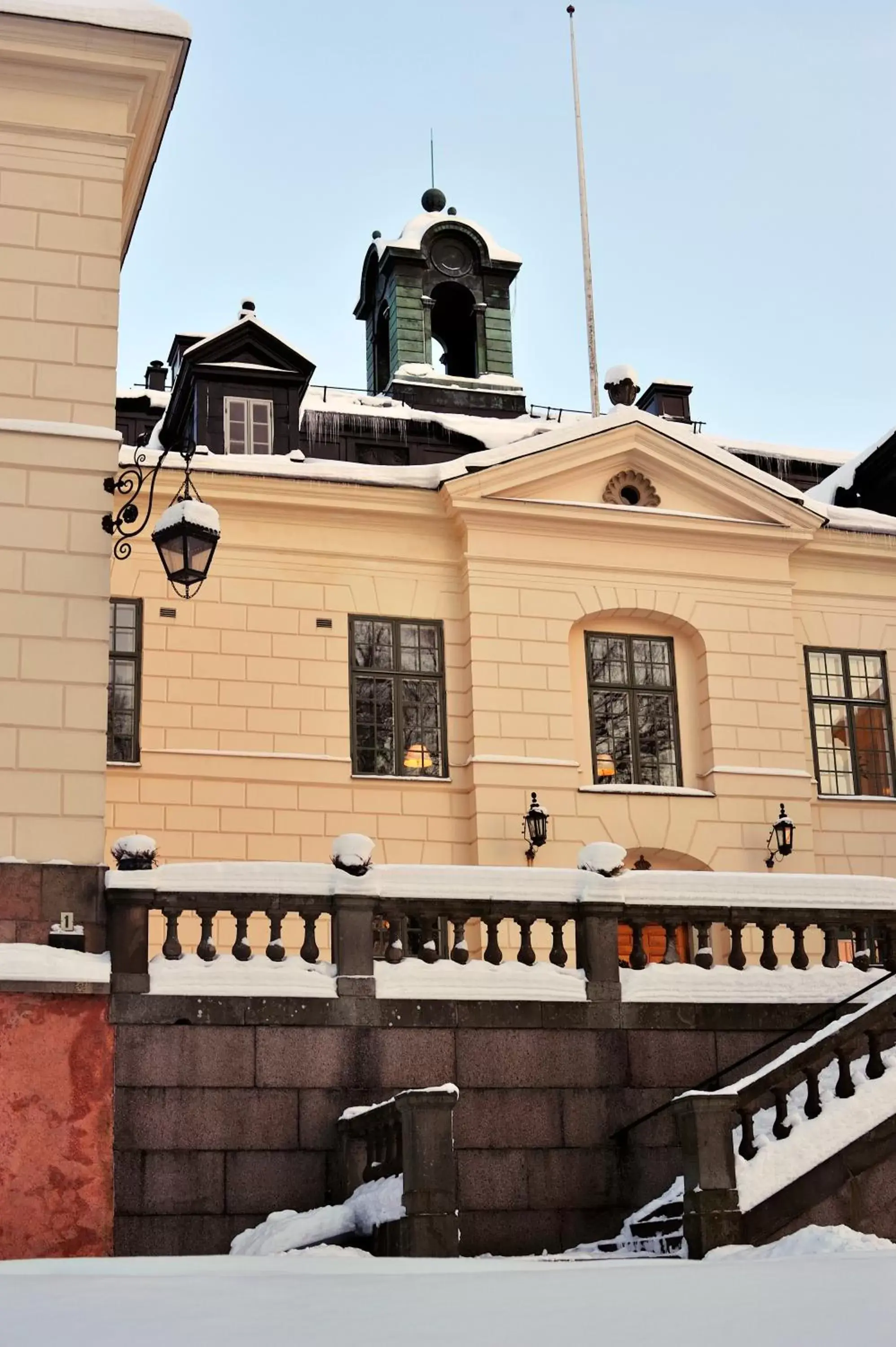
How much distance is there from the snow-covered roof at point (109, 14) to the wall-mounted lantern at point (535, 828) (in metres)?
10.1

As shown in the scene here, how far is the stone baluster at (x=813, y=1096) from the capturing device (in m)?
14.1

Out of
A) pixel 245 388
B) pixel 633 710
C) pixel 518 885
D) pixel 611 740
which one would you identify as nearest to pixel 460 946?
pixel 518 885

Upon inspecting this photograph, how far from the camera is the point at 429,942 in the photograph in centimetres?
1544

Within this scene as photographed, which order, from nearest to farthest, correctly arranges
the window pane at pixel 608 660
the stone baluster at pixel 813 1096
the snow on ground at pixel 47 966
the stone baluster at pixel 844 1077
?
the stone baluster at pixel 813 1096, the stone baluster at pixel 844 1077, the snow on ground at pixel 47 966, the window pane at pixel 608 660

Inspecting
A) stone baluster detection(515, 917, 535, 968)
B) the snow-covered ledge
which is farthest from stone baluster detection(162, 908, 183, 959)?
stone baluster detection(515, 917, 535, 968)

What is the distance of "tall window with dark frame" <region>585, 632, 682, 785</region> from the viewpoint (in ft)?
80.3

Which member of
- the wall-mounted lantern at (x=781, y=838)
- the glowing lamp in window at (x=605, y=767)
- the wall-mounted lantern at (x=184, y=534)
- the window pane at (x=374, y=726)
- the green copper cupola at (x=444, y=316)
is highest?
the green copper cupola at (x=444, y=316)

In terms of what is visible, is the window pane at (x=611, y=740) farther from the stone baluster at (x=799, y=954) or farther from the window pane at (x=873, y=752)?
the stone baluster at (x=799, y=954)

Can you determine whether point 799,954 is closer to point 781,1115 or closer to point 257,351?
point 781,1115

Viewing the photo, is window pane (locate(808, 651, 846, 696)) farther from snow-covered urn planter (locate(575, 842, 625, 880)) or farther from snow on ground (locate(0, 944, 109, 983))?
snow on ground (locate(0, 944, 109, 983))

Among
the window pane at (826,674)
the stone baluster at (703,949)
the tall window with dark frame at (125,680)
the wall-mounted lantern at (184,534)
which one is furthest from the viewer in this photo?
the window pane at (826,674)

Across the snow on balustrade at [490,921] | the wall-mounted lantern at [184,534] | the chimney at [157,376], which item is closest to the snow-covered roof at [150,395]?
the chimney at [157,376]

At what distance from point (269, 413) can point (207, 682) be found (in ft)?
15.7

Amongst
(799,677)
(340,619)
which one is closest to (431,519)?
(340,619)
